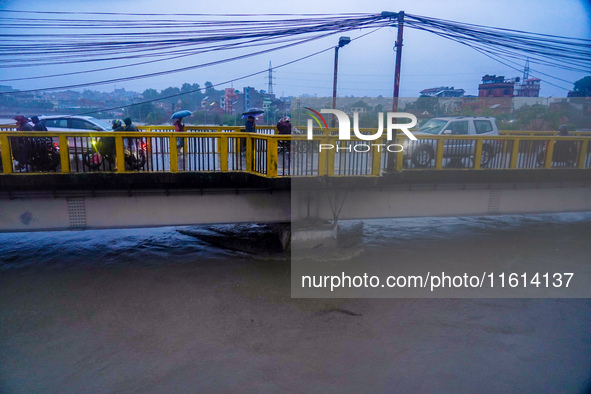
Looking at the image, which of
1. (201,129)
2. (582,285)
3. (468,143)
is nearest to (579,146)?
(468,143)

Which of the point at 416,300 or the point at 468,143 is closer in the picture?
the point at 416,300

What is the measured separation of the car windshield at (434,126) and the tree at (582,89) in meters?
21.9

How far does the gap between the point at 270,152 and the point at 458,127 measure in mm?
6112

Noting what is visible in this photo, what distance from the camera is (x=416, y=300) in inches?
322

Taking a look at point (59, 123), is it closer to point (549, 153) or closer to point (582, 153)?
point (549, 153)

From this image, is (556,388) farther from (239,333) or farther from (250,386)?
(239,333)

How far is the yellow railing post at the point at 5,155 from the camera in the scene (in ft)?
24.8

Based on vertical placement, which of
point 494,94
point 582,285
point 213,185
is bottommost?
point 582,285

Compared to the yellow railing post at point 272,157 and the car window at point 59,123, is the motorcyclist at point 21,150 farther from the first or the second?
the yellow railing post at point 272,157

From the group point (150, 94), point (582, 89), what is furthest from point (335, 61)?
point (150, 94)

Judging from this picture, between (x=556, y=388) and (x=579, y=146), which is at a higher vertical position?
(x=579, y=146)

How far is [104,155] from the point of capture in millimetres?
8398

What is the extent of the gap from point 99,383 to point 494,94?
3752 centimetres

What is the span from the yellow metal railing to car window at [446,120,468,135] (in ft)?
3.38
